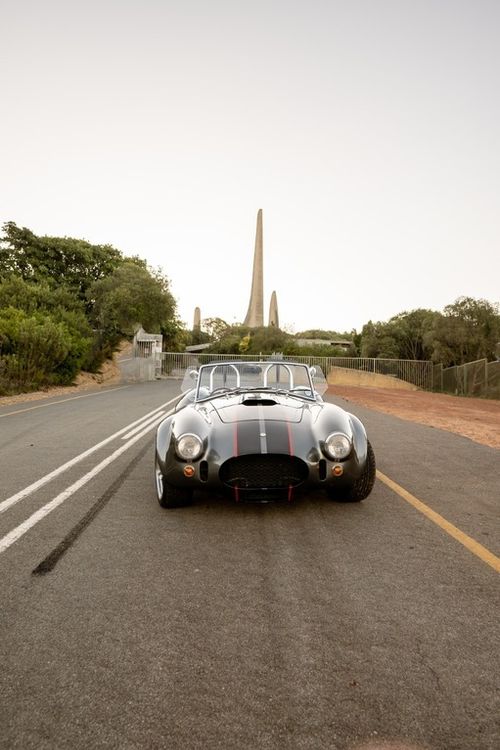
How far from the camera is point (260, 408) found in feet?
16.6

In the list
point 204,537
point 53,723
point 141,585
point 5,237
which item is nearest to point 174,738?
point 53,723

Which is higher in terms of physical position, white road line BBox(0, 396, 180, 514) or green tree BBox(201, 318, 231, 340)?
green tree BBox(201, 318, 231, 340)

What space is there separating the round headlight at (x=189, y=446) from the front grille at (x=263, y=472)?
0.91ft

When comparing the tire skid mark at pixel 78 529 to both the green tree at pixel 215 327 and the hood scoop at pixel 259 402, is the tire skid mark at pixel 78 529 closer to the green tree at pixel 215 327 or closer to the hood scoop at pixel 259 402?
the hood scoop at pixel 259 402

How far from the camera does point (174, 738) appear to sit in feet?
6.33

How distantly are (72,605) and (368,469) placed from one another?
282 centimetres

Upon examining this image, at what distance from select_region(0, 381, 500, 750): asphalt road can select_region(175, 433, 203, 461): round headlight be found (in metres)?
0.56

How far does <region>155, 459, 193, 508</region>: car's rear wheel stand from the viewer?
4.78 metres

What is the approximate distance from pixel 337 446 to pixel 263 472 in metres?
0.69

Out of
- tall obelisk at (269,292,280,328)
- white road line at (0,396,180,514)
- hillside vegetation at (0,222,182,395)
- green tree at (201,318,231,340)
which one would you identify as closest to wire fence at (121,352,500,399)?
hillside vegetation at (0,222,182,395)

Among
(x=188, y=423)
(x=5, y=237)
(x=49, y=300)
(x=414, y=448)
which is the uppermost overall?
(x=5, y=237)

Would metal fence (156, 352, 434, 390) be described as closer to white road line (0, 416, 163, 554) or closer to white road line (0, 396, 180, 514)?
white road line (0, 396, 180, 514)

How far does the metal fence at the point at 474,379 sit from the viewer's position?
2388 cm

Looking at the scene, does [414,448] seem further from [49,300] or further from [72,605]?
[49,300]
